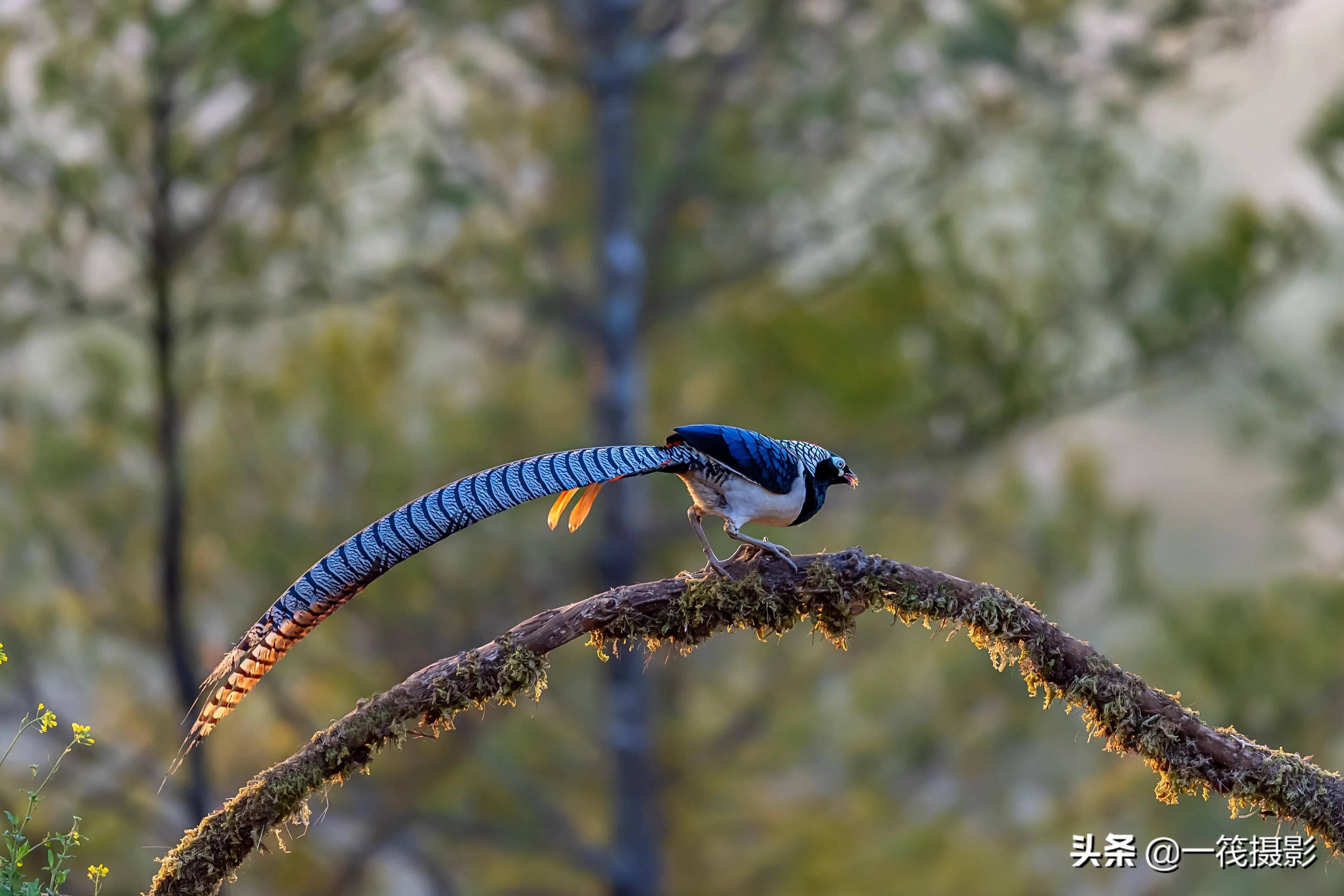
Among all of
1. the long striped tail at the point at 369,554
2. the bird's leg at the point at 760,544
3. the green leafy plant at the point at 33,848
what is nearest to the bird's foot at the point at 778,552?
the bird's leg at the point at 760,544

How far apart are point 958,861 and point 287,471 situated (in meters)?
4.74

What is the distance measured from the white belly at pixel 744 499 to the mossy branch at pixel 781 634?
0.38ft

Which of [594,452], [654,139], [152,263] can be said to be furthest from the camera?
[654,139]

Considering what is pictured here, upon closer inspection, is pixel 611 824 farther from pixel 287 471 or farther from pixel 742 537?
pixel 742 537

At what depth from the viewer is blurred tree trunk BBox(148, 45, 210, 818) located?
6352 mm

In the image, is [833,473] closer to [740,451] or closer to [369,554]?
[740,451]

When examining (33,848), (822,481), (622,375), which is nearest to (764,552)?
(822,481)

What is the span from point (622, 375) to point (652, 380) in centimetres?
121

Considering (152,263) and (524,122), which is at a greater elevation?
(524,122)

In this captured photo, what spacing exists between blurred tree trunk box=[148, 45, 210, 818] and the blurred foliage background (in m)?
0.04

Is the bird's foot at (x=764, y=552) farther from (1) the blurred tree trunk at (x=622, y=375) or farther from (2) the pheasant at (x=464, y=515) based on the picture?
(1) the blurred tree trunk at (x=622, y=375)

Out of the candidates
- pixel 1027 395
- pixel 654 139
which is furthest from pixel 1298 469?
pixel 654 139

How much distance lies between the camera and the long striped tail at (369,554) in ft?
6.78

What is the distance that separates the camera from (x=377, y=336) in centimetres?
764
